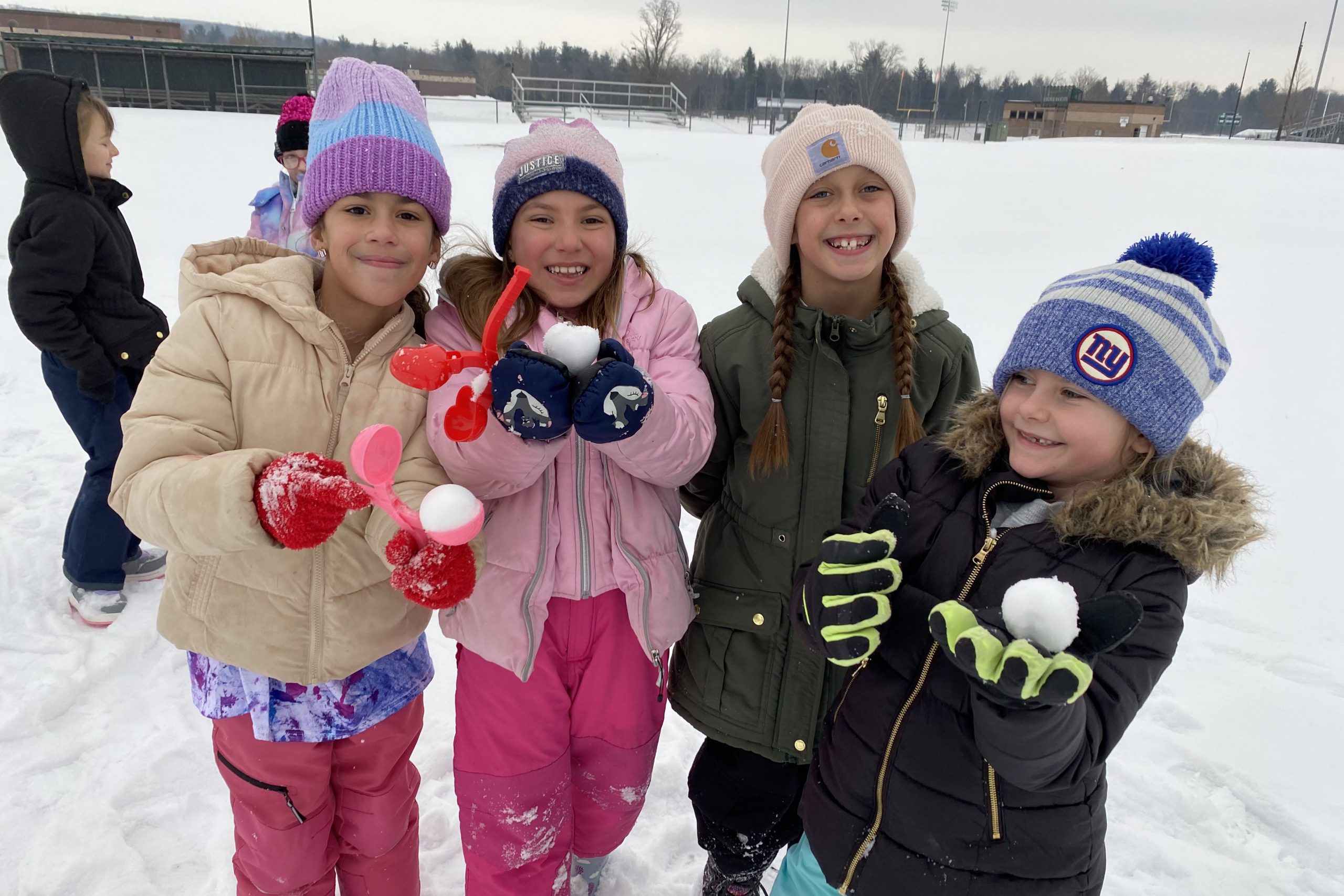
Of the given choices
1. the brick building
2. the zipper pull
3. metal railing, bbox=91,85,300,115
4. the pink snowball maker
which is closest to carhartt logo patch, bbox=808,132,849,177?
the zipper pull

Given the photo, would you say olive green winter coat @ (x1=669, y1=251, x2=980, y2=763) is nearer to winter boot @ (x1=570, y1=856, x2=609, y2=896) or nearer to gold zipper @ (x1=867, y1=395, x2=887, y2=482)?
gold zipper @ (x1=867, y1=395, x2=887, y2=482)

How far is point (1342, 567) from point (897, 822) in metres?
4.16

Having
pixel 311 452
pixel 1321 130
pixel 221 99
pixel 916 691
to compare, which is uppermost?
pixel 1321 130

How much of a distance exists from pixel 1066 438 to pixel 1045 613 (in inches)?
20.5

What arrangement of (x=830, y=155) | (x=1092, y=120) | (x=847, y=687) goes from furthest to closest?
(x=1092, y=120), (x=830, y=155), (x=847, y=687)

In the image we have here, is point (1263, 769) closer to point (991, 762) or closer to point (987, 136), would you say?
point (991, 762)

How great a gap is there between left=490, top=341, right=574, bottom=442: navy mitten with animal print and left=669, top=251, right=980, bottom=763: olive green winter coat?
678 mm

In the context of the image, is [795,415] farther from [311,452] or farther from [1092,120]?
[1092,120]

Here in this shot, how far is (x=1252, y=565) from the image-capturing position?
4.26 metres

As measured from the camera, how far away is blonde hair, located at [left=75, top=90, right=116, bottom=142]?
3.29 m

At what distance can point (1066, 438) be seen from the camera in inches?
60.7

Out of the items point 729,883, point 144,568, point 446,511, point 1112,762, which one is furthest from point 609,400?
point 144,568

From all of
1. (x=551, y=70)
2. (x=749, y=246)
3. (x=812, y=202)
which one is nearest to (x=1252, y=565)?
(x=812, y=202)

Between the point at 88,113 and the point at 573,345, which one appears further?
the point at 88,113
